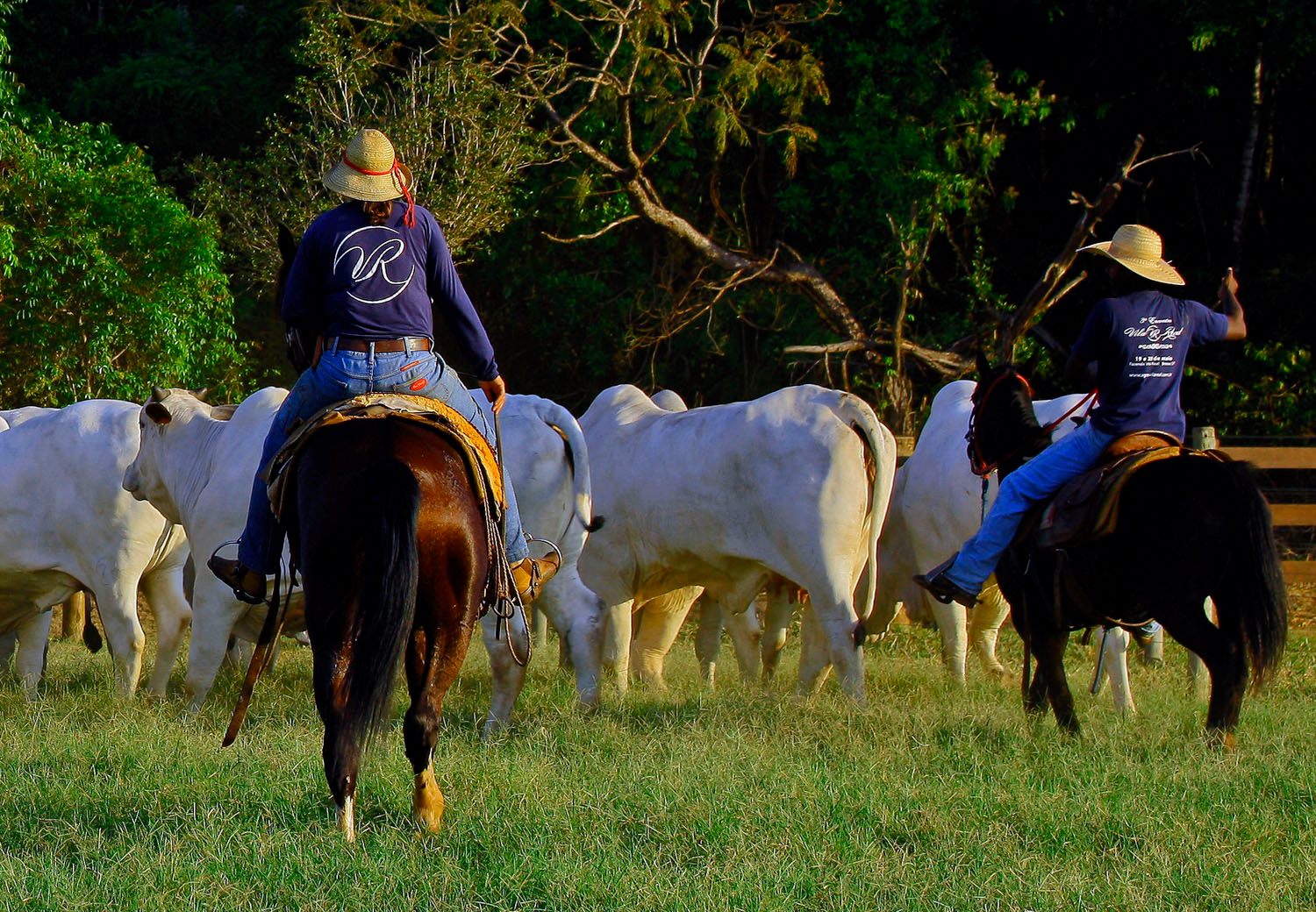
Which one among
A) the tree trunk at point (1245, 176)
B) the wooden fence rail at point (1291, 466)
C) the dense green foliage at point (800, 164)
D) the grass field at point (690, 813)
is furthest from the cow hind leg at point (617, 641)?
the tree trunk at point (1245, 176)

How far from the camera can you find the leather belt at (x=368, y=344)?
5.37 m

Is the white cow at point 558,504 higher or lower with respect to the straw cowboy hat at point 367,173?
lower

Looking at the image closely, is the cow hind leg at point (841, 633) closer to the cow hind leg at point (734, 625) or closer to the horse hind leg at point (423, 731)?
the cow hind leg at point (734, 625)

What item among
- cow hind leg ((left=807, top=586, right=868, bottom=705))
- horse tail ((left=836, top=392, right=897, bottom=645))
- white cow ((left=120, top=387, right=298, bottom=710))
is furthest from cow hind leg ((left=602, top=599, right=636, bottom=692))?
white cow ((left=120, top=387, right=298, bottom=710))

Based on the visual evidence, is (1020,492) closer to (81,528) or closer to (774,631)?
(774,631)

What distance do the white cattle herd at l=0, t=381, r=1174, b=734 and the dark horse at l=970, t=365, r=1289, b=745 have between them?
1.39m

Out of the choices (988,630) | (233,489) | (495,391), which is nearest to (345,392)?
(495,391)

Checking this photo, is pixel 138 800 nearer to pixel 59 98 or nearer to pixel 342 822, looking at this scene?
pixel 342 822

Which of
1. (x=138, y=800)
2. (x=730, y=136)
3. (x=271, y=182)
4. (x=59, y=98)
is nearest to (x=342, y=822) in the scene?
(x=138, y=800)

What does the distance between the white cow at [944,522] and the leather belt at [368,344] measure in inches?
174

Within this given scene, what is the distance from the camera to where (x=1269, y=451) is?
12086 mm

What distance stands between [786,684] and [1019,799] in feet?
11.7

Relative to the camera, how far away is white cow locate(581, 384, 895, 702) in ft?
26.1

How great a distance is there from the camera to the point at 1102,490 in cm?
641
